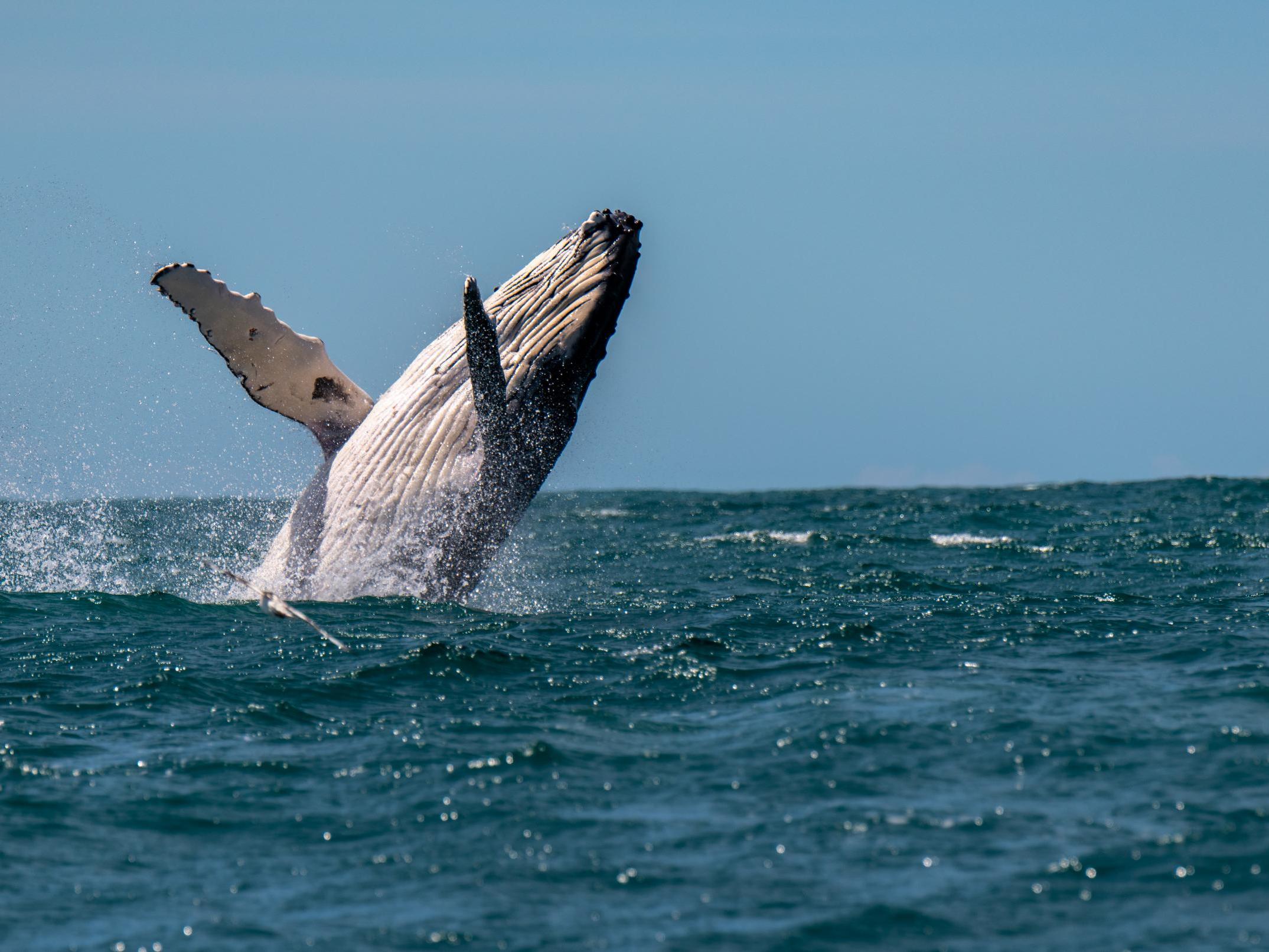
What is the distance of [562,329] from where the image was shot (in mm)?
15328

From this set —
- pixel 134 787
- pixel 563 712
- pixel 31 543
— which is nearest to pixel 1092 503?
pixel 31 543

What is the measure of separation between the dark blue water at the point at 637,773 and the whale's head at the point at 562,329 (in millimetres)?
2027

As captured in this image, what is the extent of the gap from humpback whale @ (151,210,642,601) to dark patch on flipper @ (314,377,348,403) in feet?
0.06

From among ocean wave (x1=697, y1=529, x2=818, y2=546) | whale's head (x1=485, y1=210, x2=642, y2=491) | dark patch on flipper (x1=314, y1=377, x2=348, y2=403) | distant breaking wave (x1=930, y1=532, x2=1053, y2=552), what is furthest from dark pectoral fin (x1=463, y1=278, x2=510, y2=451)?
ocean wave (x1=697, y1=529, x2=818, y2=546)

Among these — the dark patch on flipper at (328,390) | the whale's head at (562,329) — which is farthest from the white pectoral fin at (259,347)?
the whale's head at (562,329)

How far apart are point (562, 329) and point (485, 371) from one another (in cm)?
164

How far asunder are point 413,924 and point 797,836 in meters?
2.18

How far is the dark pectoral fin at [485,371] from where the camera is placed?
13391 millimetres

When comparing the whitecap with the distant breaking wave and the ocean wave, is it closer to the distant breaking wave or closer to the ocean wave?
the distant breaking wave

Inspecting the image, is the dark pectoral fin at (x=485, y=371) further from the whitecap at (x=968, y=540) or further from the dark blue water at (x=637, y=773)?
the whitecap at (x=968, y=540)

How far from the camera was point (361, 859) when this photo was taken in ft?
25.2

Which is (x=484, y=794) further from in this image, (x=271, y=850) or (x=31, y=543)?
(x=31, y=543)

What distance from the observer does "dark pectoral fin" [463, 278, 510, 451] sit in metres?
13.4

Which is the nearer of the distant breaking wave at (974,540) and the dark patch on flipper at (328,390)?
the dark patch on flipper at (328,390)
